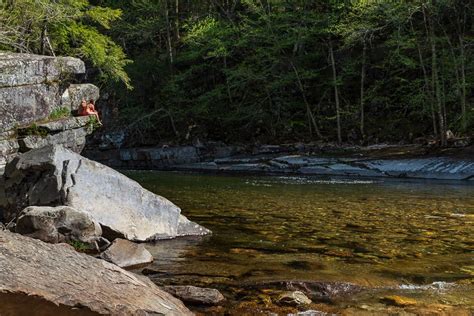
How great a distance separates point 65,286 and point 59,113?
1204cm

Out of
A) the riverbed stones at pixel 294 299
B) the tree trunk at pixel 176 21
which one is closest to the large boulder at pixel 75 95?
the riverbed stones at pixel 294 299

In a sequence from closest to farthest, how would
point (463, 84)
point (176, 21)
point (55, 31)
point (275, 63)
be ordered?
point (463, 84)
point (55, 31)
point (275, 63)
point (176, 21)

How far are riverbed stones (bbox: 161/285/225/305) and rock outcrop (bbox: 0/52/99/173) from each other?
857cm

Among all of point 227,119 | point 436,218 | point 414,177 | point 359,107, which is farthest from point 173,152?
point 436,218

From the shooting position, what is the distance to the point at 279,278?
634 centimetres

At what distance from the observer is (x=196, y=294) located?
18.1ft

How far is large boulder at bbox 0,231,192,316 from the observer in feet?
12.7

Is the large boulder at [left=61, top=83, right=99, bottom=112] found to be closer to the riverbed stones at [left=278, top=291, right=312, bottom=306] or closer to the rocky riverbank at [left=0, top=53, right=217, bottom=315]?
the rocky riverbank at [left=0, top=53, right=217, bottom=315]

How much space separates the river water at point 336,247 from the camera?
5855 millimetres

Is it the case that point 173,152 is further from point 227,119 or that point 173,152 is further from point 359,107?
point 359,107

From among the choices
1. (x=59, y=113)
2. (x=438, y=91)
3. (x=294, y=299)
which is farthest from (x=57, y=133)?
(x=438, y=91)

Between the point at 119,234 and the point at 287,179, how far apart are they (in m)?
11.9

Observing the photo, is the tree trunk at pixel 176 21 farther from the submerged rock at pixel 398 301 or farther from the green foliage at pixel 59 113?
the submerged rock at pixel 398 301

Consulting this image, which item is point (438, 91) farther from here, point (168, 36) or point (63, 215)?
point (63, 215)
